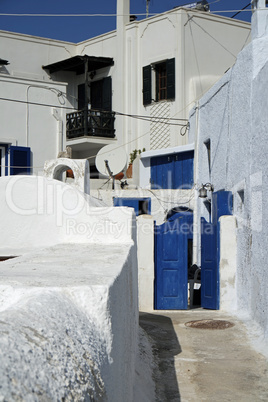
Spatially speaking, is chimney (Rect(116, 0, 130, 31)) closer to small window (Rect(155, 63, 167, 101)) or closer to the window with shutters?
the window with shutters

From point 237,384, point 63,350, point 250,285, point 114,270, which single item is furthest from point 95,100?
point 63,350

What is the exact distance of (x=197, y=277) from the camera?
1215 cm

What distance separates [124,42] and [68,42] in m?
3.52

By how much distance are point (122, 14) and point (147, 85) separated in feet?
10.5

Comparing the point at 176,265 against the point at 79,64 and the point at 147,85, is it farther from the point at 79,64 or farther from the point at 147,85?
the point at 79,64

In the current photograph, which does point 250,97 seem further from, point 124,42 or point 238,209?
point 124,42

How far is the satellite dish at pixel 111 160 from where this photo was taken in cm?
1750

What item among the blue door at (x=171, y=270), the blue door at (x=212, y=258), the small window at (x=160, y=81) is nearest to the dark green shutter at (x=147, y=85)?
the small window at (x=160, y=81)

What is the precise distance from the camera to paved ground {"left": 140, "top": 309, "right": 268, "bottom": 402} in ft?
20.4

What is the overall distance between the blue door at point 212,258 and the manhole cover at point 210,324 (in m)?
1.21

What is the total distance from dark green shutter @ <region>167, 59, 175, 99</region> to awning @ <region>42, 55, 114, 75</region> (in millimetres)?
3151

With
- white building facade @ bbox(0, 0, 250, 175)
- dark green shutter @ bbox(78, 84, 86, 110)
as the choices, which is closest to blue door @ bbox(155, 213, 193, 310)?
white building facade @ bbox(0, 0, 250, 175)

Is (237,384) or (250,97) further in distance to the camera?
(250,97)

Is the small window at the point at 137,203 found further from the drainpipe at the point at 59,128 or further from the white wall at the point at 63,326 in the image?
the white wall at the point at 63,326
